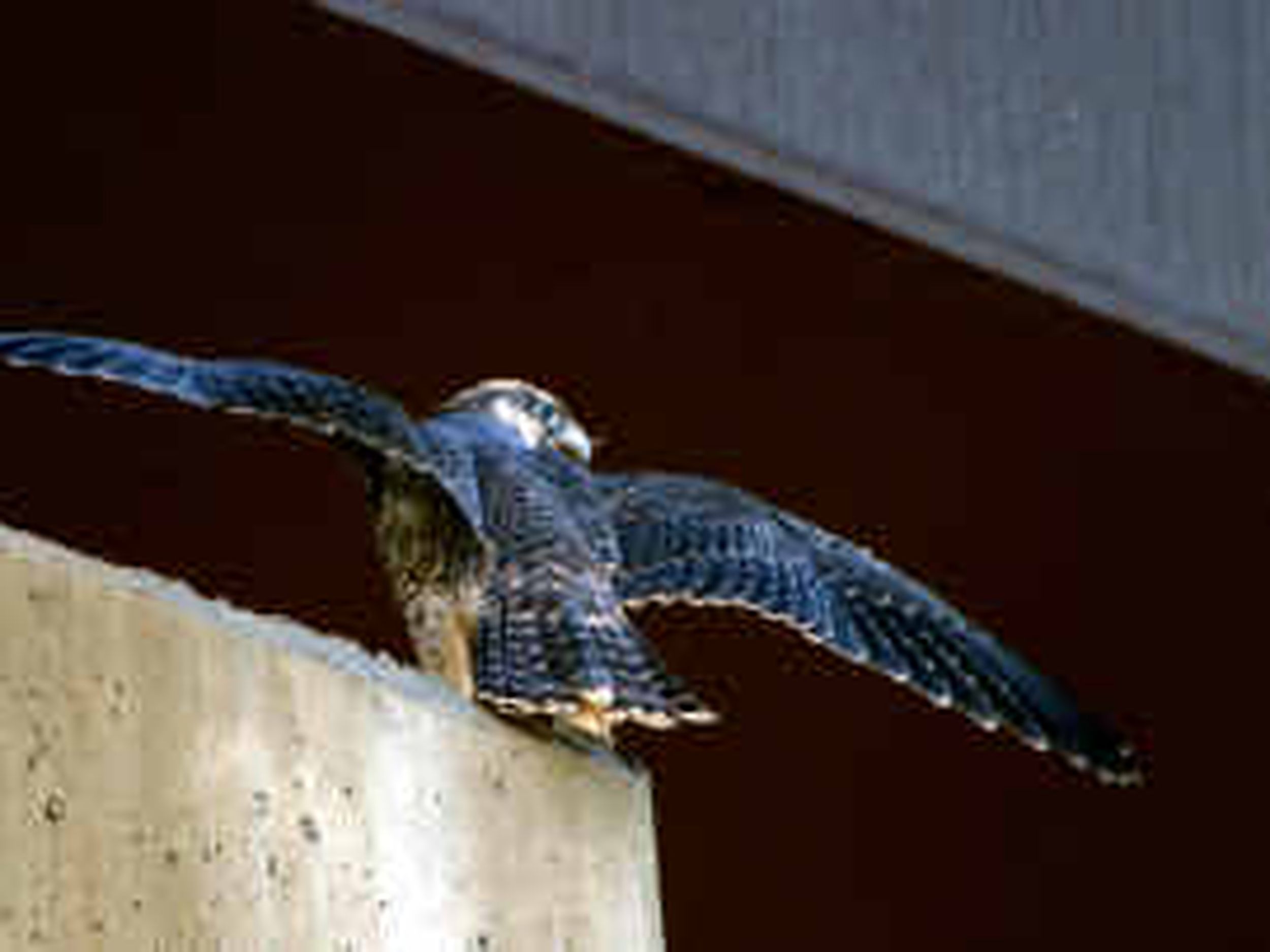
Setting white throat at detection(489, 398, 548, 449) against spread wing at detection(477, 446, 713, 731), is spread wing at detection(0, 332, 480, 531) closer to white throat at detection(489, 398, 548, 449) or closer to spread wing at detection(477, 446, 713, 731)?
spread wing at detection(477, 446, 713, 731)

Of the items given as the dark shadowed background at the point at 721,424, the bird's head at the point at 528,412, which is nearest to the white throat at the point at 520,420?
the bird's head at the point at 528,412

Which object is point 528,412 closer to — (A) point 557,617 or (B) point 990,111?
(A) point 557,617

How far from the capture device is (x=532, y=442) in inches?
297

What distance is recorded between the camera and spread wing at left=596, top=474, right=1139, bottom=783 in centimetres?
711

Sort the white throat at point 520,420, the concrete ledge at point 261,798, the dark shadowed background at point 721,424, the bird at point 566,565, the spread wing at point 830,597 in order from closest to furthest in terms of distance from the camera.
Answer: the concrete ledge at point 261,798, the bird at point 566,565, the spread wing at point 830,597, the white throat at point 520,420, the dark shadowed background at point 721,424

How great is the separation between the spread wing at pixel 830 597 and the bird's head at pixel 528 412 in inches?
9.1

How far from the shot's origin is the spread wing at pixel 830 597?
23.3ft

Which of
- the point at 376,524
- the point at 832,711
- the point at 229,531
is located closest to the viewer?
the point at 376,524

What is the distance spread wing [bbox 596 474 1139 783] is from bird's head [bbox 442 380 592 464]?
0.23m

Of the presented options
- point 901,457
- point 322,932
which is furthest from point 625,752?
point 901,457

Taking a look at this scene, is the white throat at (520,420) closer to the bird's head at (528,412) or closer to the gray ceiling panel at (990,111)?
the bird's head at (528,412)

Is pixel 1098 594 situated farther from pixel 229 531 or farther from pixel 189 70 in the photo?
pixel 189 70

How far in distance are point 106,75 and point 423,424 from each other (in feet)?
7.50

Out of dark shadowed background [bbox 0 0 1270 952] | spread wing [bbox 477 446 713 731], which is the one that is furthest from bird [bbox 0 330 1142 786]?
dark shadowed background [bbox 0 0 1270 952]
